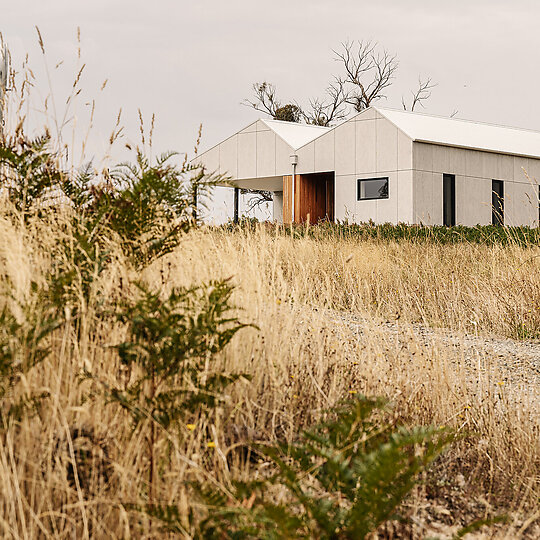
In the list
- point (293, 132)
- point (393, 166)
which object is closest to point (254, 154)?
point (293, 132)

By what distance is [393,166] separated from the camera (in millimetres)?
21953

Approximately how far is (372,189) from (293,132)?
4.74m

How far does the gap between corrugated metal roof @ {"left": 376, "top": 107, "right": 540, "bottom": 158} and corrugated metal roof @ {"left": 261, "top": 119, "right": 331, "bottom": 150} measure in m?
3.74

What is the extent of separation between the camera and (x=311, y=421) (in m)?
3.00

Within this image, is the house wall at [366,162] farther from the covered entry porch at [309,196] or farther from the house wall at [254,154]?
the house wall at [254,154]

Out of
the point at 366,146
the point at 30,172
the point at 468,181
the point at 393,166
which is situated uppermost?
the point at 366,146

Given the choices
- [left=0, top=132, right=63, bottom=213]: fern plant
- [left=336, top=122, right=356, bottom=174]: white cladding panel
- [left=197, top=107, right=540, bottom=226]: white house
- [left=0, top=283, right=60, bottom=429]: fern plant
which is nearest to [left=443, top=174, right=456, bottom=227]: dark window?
[left=197, top=107, right=540, bottom=226]: white house

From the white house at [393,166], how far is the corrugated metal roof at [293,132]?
0.16 feet

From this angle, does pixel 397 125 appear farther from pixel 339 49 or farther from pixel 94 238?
pixel 94 238

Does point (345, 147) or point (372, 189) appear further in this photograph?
point (345, 147)

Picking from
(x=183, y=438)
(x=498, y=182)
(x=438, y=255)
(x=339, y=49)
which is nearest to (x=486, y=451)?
(x=183, y=438)

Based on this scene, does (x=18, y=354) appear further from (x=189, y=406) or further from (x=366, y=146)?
(x=366, y=146)

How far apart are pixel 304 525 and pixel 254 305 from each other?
1.75 m

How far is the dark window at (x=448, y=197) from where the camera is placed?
22859mm
